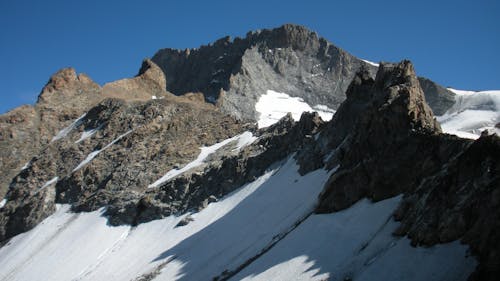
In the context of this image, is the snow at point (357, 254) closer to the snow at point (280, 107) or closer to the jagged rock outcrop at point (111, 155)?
the jagged rock outcrop at point (111, 155)

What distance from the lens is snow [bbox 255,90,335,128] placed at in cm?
12131

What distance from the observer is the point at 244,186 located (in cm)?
5719

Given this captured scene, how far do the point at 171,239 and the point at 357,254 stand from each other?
2887cm

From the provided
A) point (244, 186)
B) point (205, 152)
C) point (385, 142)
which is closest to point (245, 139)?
point (205, 152)

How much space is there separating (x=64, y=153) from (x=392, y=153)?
5560 cm

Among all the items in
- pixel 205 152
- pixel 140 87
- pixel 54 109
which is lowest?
pixel 205 152

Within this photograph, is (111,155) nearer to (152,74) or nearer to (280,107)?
(152,74)

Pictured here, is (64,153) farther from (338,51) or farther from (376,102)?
(338,51)

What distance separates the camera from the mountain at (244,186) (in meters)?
25.9

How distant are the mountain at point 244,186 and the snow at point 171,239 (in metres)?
0.20

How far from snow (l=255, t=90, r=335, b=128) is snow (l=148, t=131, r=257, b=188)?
4146 centimetres

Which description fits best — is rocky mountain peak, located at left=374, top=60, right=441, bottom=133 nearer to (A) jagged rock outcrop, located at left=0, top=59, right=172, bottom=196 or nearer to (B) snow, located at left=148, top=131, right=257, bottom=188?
(B) snow, located at left=148, top=131, right=257, bottom=188

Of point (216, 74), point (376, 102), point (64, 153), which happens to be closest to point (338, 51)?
point (216, 74)

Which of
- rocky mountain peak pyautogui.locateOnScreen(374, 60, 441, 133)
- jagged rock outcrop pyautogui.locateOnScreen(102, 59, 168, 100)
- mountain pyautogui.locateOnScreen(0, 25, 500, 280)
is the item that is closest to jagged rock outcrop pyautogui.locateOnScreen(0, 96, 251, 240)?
mountain pyautogui.locateOnScreen(0, 25, 500, 280)
